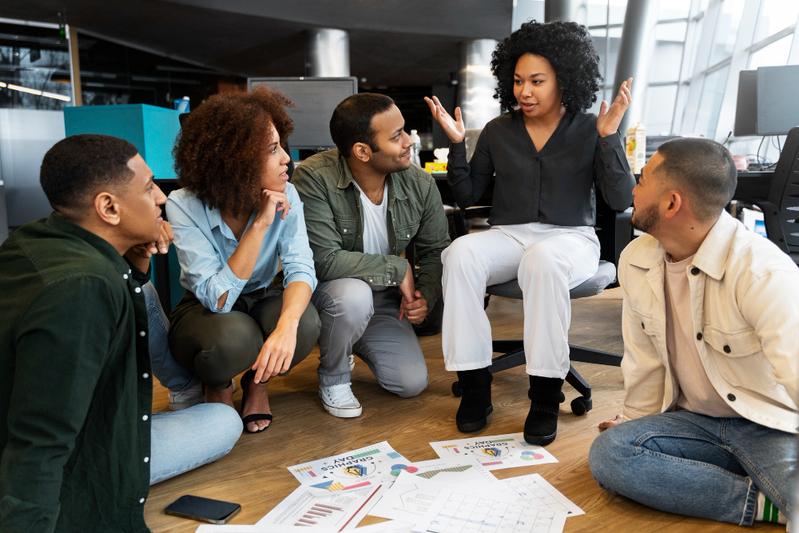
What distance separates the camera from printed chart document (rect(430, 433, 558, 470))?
63.1 inches

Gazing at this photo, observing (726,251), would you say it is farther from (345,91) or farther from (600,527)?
(345,91)

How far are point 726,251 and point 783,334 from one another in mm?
234

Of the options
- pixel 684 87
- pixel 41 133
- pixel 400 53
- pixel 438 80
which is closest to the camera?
pixel 41 133

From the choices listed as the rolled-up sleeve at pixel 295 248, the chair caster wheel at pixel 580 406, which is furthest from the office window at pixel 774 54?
the rolled-up sleeve at pixel 295 248

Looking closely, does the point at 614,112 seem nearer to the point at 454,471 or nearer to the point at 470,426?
the point at 470,426

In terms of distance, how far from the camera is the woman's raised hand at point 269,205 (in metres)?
1.71

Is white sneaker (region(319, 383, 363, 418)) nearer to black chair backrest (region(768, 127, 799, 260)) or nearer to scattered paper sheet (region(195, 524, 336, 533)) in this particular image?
scattered paper sheet (region(195, 524, 336, 533))

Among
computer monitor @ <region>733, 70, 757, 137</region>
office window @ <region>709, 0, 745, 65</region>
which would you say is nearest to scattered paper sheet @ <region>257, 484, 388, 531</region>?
computer monitor @ <region>733, 70, 757, 137</region>

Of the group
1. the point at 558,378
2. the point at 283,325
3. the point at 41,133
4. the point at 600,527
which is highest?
the point at 41,133

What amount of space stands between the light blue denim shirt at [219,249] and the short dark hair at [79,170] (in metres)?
0.49

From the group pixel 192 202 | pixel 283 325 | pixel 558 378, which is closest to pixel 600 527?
pixel 558 378

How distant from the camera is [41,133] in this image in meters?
6.59

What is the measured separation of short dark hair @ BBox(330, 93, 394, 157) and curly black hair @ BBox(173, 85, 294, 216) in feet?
1.08

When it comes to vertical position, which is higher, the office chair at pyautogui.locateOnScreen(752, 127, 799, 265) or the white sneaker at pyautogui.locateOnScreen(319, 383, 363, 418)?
the office chair at pyautogui.locateOnScreen(752, 127, 799, 265)
